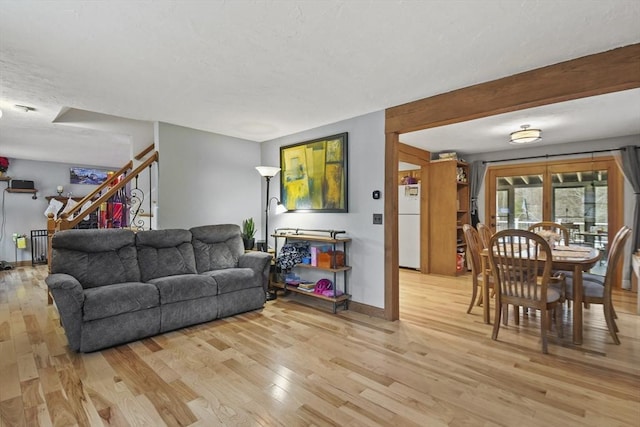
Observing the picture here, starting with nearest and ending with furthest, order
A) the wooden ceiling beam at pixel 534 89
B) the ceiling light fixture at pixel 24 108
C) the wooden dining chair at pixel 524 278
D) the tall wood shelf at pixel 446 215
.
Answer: the wooden ceiling beam at pixel 534 89 → the wooden dining chair at pixel 524 278 → the ceiling light fixture at pixel 24 108 → the tall wood shelf at pixel 446 215

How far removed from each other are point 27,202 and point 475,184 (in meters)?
9.61

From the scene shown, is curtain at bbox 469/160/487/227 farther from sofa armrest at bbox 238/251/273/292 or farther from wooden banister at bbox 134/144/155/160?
wooden banister at bbox 134/144/155/160

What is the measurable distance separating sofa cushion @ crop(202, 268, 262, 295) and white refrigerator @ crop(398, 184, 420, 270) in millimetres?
3245

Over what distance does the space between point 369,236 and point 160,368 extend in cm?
236

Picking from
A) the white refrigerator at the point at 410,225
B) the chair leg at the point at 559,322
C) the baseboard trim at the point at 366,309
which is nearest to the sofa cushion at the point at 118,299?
the baseboard trim at the point at 366,309

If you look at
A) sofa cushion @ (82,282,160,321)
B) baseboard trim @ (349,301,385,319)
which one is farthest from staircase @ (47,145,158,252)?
baseboard trim @ (349,301,385,319)

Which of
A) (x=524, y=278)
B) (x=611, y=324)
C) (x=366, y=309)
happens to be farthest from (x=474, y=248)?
(x=366, y=309)

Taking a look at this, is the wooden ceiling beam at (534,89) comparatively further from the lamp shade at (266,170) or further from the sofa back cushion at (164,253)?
the sofa back cushion at (164,253)

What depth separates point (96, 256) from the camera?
3.10 metres

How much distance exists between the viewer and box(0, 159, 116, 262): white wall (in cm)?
669

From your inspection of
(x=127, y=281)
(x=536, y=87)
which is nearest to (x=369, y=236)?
(x=536, y=87)

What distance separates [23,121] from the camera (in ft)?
13.3

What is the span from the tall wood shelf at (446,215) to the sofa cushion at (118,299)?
15.6ft

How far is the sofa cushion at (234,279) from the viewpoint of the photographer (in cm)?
345
